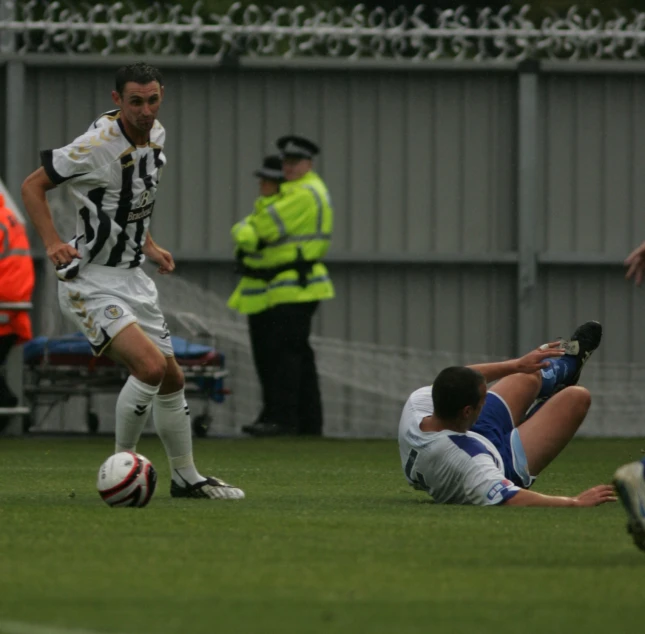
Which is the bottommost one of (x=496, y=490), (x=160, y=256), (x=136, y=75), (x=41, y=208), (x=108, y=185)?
(x=496, y=490)

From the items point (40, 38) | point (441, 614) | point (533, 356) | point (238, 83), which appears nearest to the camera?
point (441, 614)

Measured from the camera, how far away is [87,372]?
45.3 feet

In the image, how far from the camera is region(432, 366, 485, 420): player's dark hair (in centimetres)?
776

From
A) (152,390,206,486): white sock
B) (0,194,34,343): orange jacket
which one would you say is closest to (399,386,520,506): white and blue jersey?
(152,390,206,486): white sock

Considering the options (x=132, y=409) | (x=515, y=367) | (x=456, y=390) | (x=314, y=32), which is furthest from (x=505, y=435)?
(x=314, y=32)

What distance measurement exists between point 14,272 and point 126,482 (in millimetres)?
5557

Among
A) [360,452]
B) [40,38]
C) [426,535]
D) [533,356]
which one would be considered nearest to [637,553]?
[426,535]

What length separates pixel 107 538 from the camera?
668cm

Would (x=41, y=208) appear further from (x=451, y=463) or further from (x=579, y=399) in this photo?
(x=579, y=399)

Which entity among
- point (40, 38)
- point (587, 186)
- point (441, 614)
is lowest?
point (441, 614)

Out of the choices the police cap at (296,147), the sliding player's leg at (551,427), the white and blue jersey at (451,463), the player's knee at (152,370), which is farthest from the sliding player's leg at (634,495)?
the police cap at (296,147)

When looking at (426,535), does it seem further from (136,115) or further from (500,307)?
(500,307)

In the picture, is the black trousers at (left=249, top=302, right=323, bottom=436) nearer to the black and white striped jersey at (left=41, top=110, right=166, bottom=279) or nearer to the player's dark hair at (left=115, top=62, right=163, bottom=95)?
the black and white striped jersey at (left=41, top=110, right=166, bottom=279)

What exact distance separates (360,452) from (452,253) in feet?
8.97
